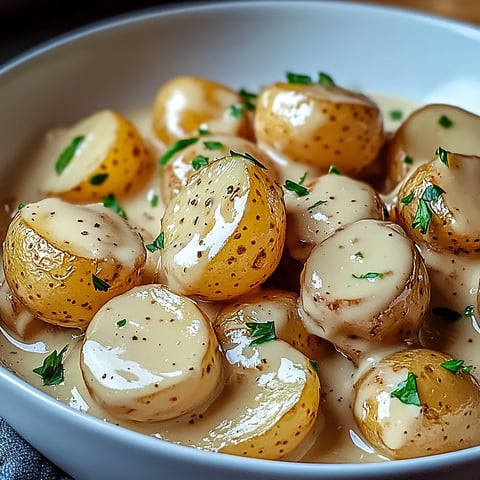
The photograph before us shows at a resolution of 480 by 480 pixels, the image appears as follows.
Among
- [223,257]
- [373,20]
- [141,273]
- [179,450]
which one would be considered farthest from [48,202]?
[373,20]

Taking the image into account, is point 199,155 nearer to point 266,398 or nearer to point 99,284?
point 99,284

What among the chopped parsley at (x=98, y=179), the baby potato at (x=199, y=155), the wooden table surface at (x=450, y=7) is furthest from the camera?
the wooden table surface at (x=450, y=7)

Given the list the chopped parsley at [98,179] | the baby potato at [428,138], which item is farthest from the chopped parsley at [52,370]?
the baby potato at [428,138]

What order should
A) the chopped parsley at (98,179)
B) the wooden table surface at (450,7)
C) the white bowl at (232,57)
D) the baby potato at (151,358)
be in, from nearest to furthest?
the baby potato at (151,358), the chopped parsley at (98,179), the white bowl at (232,57), the wooden table surface at (450,7)

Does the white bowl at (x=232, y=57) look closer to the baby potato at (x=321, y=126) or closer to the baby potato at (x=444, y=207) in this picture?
the baby potato at (x=321, y=126)

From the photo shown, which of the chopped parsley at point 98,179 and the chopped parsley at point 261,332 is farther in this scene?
the chopped parsley at point 98,179

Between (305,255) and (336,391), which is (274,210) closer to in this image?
(305,255)
